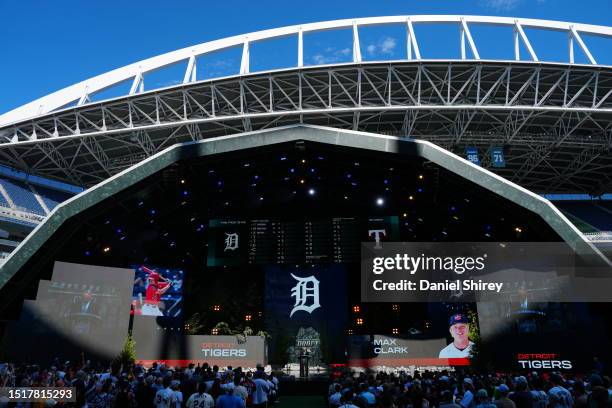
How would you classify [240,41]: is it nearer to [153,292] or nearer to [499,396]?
[153,292]

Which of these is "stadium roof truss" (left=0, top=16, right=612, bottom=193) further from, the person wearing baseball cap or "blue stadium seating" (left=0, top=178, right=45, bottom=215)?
the person wearing baseball cap

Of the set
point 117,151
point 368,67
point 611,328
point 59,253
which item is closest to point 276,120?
point 368,67

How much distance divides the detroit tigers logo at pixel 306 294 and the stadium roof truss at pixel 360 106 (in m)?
12.7

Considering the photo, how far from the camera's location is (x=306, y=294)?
30.2m

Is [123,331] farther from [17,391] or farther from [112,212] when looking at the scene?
[17,391]

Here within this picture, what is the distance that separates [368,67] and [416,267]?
17.9 m

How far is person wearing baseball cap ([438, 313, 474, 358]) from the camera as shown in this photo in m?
25.7

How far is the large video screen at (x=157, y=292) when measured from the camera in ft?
91.6

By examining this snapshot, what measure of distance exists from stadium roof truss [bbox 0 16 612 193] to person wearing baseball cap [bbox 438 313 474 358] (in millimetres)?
15244

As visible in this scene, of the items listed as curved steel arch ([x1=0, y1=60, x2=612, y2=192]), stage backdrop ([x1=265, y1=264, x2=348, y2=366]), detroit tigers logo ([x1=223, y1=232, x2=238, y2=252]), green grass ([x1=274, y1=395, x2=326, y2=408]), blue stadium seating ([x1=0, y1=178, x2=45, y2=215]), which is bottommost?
green grass ([x1=274, y1=395, x2=326, y2=408])

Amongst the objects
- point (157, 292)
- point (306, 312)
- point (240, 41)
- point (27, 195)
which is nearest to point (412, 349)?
point (306, 312)

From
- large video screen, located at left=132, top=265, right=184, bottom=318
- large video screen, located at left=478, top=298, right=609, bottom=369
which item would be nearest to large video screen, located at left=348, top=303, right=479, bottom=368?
large video screen, located at left=478, top=298, right=609, bottom=369

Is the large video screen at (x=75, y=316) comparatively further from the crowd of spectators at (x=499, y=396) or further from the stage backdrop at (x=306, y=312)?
the crowd of spectators at (x=499, y=396)

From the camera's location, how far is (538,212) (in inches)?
711
